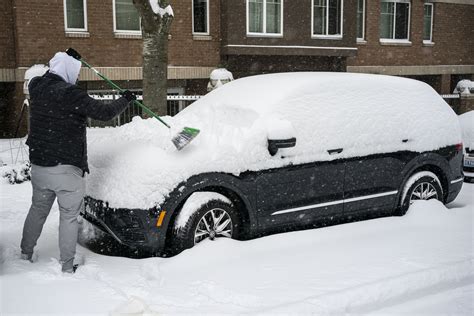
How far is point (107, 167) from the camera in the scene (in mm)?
5055

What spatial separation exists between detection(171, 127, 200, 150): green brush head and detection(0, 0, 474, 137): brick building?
9423 millimetres

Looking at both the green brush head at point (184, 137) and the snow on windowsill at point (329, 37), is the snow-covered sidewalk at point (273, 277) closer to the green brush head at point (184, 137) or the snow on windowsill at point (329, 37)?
the green brush head at point (184, 137)

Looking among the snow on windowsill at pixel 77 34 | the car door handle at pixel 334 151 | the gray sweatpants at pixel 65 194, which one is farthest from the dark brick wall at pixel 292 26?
the gray sweatpants at pixel 65 194

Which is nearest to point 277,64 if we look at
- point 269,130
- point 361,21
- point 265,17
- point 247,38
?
point 265,17

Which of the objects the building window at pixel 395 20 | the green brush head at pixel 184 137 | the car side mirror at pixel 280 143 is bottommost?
the car side mirror at pixel 280 143

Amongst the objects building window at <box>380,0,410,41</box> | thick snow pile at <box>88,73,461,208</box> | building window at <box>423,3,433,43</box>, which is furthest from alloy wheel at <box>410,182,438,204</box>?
building window at <box>423,3,433,43</box>

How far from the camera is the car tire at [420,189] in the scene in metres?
6.14

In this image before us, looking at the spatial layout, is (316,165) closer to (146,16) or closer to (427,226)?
(427,226)

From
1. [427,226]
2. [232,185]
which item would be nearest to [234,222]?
[232,185]

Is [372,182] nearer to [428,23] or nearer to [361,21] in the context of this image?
[361,21]

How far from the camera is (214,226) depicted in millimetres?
4984

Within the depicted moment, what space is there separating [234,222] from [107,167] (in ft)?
4.28

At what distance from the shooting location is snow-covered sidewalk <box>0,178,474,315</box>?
3.87 meters

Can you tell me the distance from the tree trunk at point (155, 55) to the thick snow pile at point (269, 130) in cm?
201
